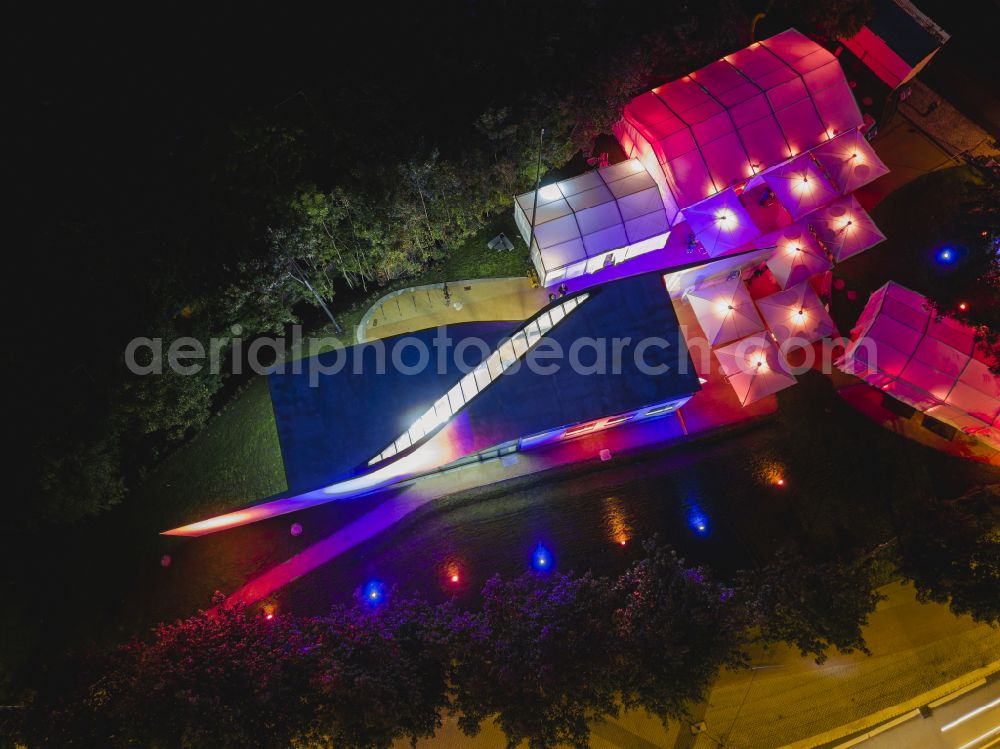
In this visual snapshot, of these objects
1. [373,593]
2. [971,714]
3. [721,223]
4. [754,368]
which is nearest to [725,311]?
[754,368]

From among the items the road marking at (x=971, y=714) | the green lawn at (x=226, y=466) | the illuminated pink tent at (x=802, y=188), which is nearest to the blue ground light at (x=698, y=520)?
the road marking at (x=971, y=714)

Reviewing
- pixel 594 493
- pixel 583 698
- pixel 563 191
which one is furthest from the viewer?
pixel 563 191

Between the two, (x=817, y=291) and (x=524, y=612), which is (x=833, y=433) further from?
(x=524, y=612)

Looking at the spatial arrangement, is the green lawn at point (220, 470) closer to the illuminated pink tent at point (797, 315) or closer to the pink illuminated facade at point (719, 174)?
the pink illuminated facade at point (719, 174)

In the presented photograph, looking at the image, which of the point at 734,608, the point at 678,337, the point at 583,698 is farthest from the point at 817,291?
the point at 583,698

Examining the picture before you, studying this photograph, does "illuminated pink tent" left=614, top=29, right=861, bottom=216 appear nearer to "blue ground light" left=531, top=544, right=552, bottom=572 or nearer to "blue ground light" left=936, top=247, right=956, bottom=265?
"blue ground light" left=936, top=247, right=956, bottom=265

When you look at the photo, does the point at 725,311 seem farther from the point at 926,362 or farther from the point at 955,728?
the point at 955,728

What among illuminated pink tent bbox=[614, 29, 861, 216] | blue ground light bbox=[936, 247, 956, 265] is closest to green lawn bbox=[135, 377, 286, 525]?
illuminated pink tent bbox=[614, 29, 861, 216]
